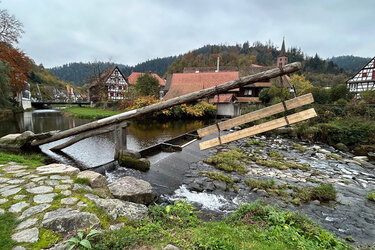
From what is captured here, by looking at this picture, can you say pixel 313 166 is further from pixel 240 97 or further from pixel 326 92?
pixel 240 97

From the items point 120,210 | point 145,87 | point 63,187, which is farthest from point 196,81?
point 120,210

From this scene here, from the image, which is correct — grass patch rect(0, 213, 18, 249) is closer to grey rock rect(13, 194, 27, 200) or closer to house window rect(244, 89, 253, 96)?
grey rock rect(13, 194, 27, 200)

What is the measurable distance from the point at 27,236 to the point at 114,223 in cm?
101

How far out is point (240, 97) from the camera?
108 feet

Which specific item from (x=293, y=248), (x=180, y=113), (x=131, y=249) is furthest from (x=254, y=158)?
(x=180, y=113)

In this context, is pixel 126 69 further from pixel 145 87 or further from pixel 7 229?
pixel 7 229

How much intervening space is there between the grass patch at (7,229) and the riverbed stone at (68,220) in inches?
12.7

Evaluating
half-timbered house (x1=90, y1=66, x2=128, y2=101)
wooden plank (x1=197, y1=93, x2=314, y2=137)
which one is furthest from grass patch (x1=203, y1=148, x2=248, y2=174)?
half-timbered house (x1=90, y1=66, x2=128, y2=101)

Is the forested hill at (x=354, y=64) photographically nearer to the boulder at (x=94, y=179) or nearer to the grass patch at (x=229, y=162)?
the grass patch at (x=229, y=162)


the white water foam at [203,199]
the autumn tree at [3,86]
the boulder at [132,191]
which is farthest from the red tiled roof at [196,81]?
the boulder at [132,191]

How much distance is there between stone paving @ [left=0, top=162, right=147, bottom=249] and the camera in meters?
2.39

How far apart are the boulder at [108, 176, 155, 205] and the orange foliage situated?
2997 cm

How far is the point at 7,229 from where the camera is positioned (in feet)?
7.45

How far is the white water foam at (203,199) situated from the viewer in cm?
463
